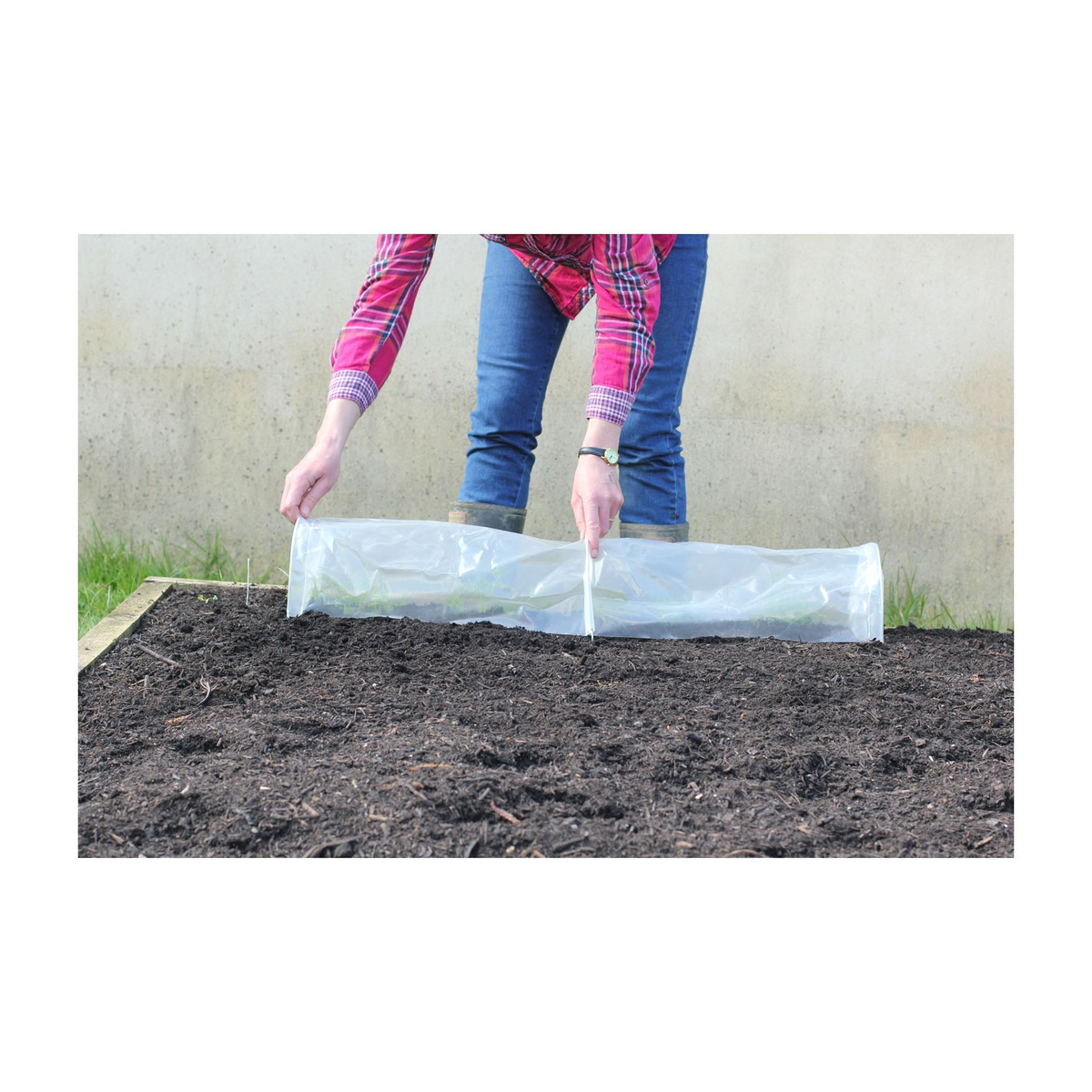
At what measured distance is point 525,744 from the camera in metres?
1.21

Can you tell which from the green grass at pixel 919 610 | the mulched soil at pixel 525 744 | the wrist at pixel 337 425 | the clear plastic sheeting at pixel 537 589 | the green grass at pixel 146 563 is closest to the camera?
the mulched soil at pixel 525 744

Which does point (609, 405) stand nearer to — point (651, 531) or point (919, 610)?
point (651, 531)

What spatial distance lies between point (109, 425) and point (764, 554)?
2.13m

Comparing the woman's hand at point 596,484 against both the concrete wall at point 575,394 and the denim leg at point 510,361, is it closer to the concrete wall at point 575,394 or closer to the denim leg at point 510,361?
the denim leg at point 510,361

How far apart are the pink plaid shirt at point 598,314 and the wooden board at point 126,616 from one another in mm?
630

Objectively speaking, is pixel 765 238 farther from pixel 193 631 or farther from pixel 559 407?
pixel 193 631

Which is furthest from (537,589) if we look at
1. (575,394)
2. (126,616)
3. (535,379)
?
(575,394)

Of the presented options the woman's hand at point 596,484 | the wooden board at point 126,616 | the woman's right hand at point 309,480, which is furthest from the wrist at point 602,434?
the wooden board at point 126,616

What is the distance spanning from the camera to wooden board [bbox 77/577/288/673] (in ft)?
5.39

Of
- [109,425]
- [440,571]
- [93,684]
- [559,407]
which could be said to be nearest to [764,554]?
[440,571]

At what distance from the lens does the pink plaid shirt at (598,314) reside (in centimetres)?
→ 165

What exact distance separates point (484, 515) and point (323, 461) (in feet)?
1.45

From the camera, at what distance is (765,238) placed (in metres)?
2.73

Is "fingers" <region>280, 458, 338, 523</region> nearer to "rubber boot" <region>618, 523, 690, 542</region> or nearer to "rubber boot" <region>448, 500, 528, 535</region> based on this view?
"rubber boot" <region>448, 500, 528, 535</region>
